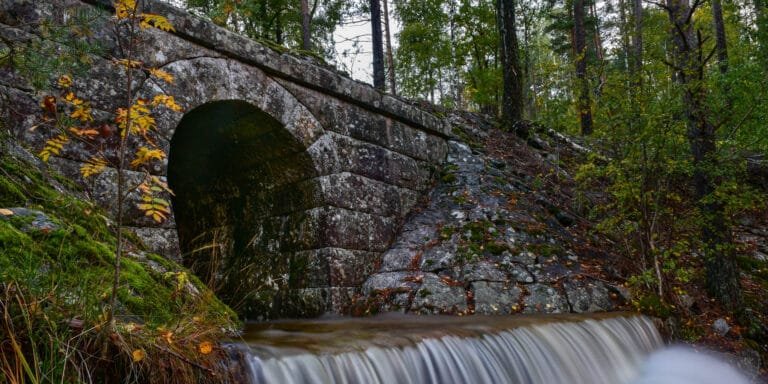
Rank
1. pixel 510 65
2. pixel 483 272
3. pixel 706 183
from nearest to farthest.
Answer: pixel 483 272 → pixel 706 183 → pixel 510 65

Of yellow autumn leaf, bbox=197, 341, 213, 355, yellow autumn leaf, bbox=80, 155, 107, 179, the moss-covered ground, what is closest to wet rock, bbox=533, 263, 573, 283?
the moss-covered ground

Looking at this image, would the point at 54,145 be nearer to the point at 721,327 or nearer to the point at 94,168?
the point at 94,168

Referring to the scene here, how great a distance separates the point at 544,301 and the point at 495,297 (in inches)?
17.6

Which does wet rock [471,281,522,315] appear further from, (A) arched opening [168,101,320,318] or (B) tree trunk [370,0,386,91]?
(B) tree trunk [370,0,386,91]

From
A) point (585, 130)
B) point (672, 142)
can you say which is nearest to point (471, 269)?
point (672, 142)

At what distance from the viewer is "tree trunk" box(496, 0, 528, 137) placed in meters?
8.54

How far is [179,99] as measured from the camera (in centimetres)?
378

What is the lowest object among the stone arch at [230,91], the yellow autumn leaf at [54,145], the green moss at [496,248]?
the green moss at [496,248]

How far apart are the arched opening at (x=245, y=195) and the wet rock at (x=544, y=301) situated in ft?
7.19

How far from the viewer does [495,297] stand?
14.9 feet

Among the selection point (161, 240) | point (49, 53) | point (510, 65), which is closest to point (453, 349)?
point (161, 240)

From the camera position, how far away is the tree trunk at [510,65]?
28.0ft

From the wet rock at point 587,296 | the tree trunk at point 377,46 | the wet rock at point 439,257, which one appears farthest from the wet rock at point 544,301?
the tree trunk at point 377,46

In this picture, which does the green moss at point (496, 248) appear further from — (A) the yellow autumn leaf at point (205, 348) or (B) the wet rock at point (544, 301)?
(A) the yellow autumn leaf at point (205, 348)
